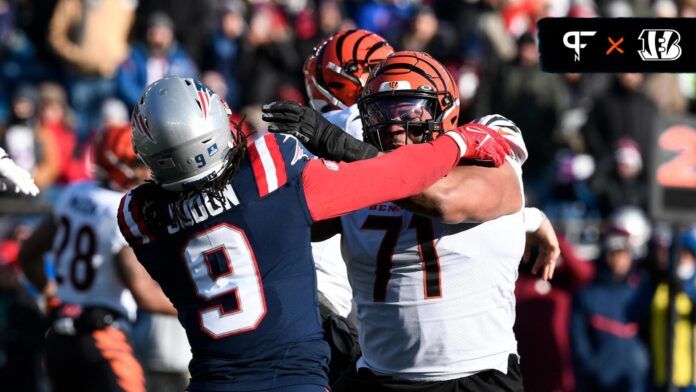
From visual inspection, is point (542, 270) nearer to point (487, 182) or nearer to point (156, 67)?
point (487, 182)

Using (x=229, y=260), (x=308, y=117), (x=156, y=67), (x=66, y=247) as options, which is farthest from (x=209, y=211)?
(x=156, y=67)

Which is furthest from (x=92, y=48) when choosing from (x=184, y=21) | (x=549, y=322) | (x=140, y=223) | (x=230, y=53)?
(x=140, y=223)

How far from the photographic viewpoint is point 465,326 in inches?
197

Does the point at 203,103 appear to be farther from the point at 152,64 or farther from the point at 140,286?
the point at 152,64

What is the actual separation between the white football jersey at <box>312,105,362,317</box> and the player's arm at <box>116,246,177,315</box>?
1718mm

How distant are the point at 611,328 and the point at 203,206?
19.7 feet

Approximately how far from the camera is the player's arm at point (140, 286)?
23.8 feet

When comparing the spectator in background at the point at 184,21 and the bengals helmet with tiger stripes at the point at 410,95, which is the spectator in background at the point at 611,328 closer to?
the bengals helmet with tiger stripes at the point at 410,95

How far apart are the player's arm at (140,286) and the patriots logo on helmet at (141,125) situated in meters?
2.77

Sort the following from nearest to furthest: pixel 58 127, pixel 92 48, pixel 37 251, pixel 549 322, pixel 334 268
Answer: pixel 334 268, pixel 37 251, pixel 549 322, pixel 58 127, pixel 92 48

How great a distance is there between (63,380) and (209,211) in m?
3.53

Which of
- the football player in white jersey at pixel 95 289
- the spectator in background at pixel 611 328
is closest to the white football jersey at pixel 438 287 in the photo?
the football player in white jersey at pixel 95 289

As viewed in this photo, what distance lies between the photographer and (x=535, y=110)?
482 inches

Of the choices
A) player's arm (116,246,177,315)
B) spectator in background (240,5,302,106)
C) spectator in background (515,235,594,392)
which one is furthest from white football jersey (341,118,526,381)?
spectator in background (240,5,302,106)
